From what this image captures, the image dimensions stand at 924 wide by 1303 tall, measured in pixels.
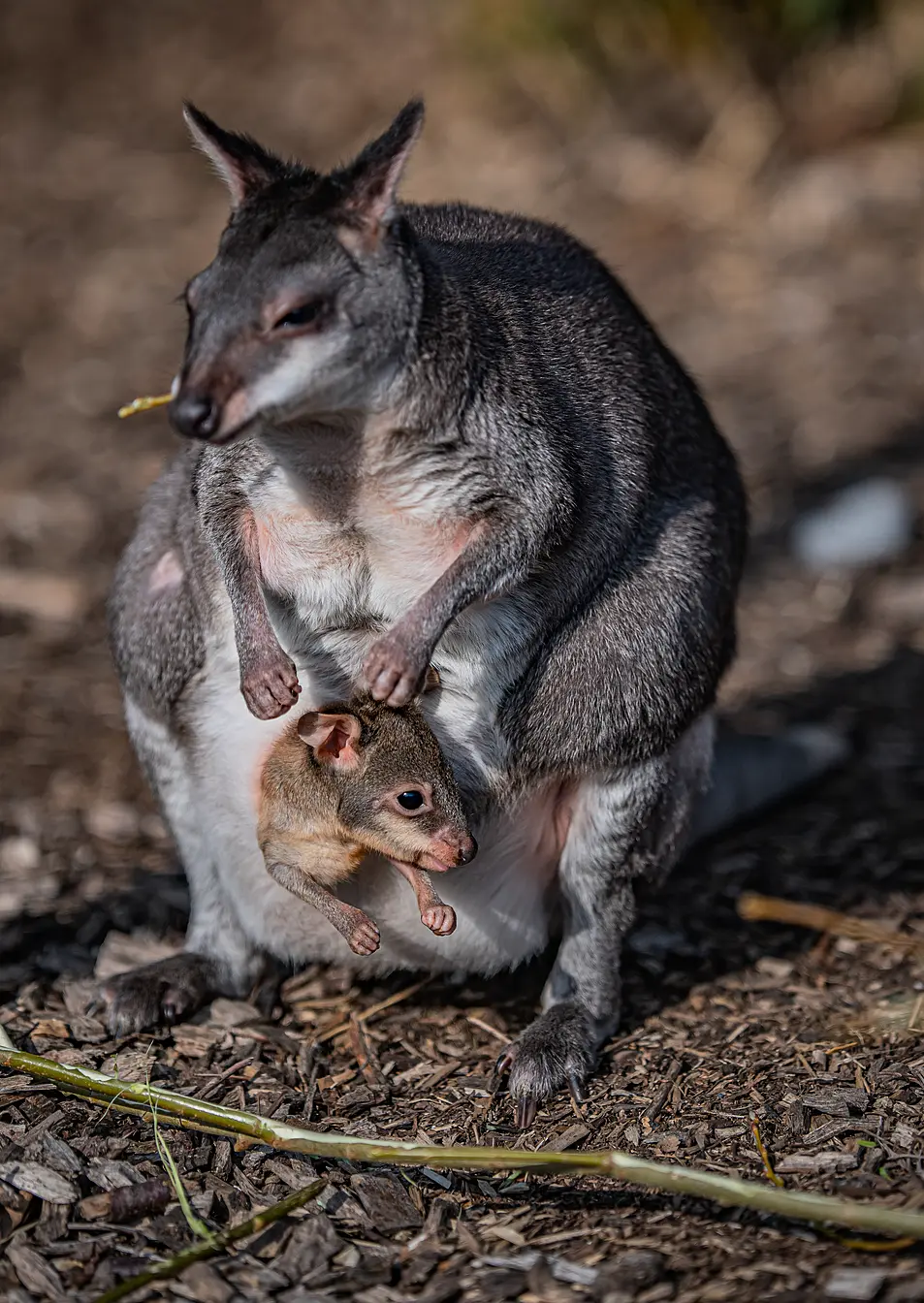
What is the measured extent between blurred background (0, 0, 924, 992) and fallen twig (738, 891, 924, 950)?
0.23m

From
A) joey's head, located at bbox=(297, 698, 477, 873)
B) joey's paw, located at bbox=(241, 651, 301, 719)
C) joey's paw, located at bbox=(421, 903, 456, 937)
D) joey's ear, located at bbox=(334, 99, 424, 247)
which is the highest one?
joey's ear, located at bbox=(334, 99, 424, 247)

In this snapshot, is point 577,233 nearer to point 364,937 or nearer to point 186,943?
point 186,943

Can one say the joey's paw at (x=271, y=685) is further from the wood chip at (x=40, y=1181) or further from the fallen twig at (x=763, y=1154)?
the fallen twig at (x=763, y=1154)

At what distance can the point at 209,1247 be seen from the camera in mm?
3266

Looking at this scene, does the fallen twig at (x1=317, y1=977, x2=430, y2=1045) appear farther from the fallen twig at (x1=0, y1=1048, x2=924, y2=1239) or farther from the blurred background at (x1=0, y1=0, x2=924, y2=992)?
the blurred background at (x1=0, y1=0, x2=924, y2=992)

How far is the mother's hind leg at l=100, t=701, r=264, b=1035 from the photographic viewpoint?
13.9 feet

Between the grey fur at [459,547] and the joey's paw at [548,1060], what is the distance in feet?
0.03

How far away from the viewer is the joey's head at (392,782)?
146 inches

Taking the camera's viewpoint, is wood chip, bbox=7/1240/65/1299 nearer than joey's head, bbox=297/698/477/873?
Yes

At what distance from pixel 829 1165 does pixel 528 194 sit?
7.13 metres

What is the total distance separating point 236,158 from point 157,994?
6.71ft

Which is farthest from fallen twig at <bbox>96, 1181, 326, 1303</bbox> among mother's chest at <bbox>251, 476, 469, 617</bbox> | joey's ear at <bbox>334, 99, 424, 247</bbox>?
joey's ear at <bbox>334, 99, 424, 247</bbox>

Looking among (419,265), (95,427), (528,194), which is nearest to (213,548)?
(419,265)

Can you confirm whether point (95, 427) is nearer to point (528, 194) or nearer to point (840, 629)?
point (528, 194)
